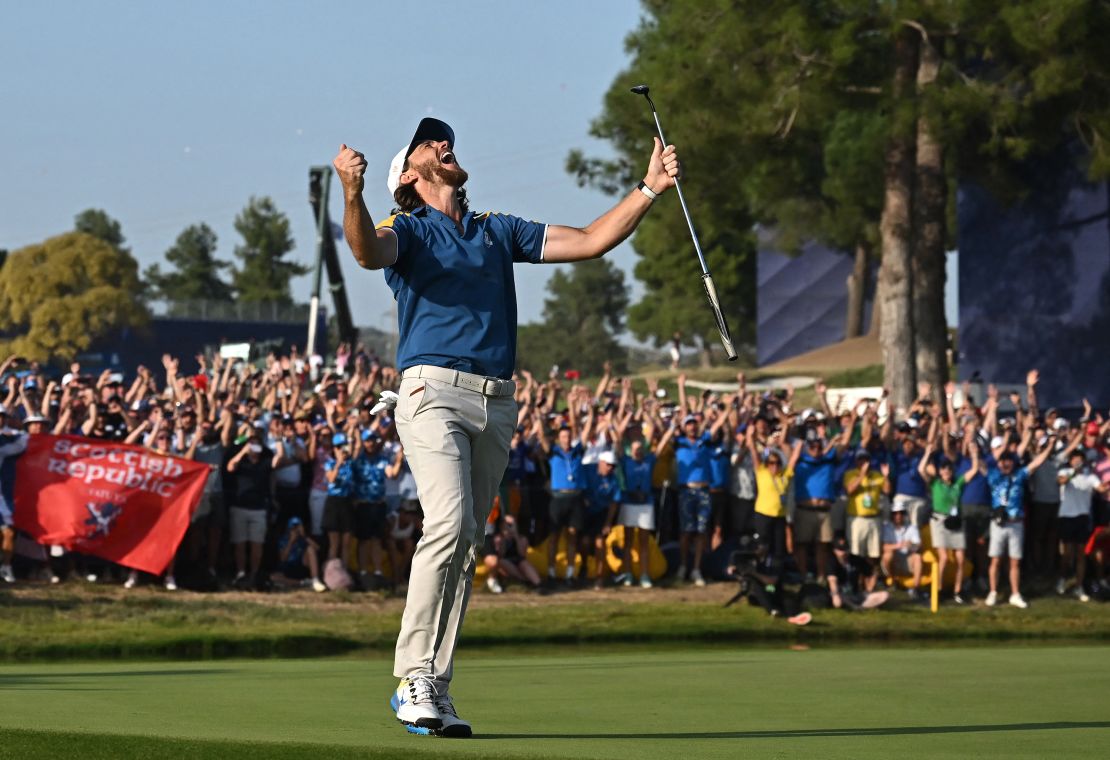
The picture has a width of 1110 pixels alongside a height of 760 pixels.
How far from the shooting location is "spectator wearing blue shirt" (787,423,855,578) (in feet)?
68.3

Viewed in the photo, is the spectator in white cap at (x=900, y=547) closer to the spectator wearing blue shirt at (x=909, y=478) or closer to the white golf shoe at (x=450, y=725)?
the spectator wearing blue shirt at (x=909, y=478)

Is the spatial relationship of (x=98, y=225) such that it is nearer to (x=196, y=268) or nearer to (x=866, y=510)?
(x=196, y=268)

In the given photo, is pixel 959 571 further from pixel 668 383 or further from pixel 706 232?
pixel 668 383

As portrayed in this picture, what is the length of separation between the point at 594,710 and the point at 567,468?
1291 centimetres

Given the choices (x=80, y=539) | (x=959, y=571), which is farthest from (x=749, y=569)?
(x=80, y=539)

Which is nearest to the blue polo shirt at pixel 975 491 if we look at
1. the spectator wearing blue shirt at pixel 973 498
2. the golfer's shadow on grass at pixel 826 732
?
Answer: the spectator wearing blue shirt at pixel 973 498

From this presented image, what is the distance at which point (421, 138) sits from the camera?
6.44 metres

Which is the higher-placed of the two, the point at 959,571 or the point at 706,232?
the point at 706,232

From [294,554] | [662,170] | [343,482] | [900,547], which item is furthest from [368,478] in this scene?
[662,170]

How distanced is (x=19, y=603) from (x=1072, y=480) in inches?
508

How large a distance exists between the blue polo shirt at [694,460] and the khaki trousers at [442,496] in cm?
1460

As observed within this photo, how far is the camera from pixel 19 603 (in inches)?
670

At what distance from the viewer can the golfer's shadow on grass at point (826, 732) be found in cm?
600

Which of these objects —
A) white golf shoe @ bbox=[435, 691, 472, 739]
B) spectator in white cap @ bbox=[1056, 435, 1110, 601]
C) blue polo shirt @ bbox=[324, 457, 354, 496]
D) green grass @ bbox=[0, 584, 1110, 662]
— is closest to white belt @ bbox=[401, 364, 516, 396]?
white golf shoe @ bbox=[435, 691, 472, 739]
